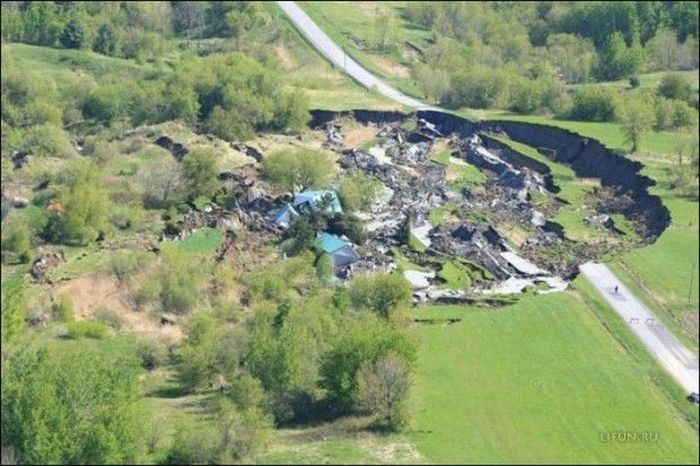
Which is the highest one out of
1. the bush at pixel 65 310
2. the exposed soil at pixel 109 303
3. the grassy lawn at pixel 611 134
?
the grassy lawn at pixel 611 134

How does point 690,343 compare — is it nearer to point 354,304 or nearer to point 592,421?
point 592,421

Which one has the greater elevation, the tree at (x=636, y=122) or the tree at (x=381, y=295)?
the tree at (x=636, y=122)

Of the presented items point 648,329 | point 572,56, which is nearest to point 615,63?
point 572,56

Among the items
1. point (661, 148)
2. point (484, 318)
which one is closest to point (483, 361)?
point (484, 318)

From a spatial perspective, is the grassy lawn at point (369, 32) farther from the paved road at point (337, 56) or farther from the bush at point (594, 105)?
the bush at point (594, 105)

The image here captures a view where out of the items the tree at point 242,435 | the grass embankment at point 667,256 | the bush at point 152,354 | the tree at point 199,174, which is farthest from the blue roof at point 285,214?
the tree at point 242,435

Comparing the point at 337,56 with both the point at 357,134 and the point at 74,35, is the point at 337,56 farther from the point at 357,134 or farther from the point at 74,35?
the point at 74,35

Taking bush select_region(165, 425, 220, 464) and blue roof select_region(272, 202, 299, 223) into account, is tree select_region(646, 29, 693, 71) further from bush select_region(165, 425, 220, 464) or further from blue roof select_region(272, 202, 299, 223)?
bush select_region(165, 425, 220, 464)
